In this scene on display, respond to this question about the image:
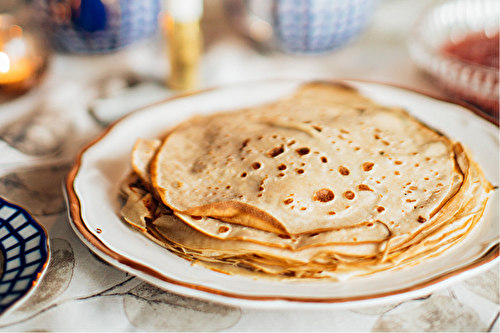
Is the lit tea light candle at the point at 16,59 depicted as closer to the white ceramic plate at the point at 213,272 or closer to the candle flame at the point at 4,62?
the candle flame at the point at 4,62

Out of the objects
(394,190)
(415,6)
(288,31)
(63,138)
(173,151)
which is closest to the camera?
(394,190)

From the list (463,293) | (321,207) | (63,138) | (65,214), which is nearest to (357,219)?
(321,207)

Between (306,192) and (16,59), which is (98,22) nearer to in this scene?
(16,59)

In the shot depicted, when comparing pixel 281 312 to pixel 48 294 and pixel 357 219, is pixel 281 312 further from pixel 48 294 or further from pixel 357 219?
pixel 48 294

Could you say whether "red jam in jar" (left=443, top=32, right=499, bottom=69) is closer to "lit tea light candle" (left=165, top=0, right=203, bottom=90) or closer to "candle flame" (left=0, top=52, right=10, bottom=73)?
"lit tea light candle" (left=165, top=0, right=203, bottom=90)

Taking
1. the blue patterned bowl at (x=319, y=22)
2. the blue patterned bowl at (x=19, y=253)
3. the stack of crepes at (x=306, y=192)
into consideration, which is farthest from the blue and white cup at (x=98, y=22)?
the blue patterned bowl at (x=19, y=253)

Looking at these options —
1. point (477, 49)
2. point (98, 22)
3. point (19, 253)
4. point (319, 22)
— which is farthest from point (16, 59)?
point (477, 49)
